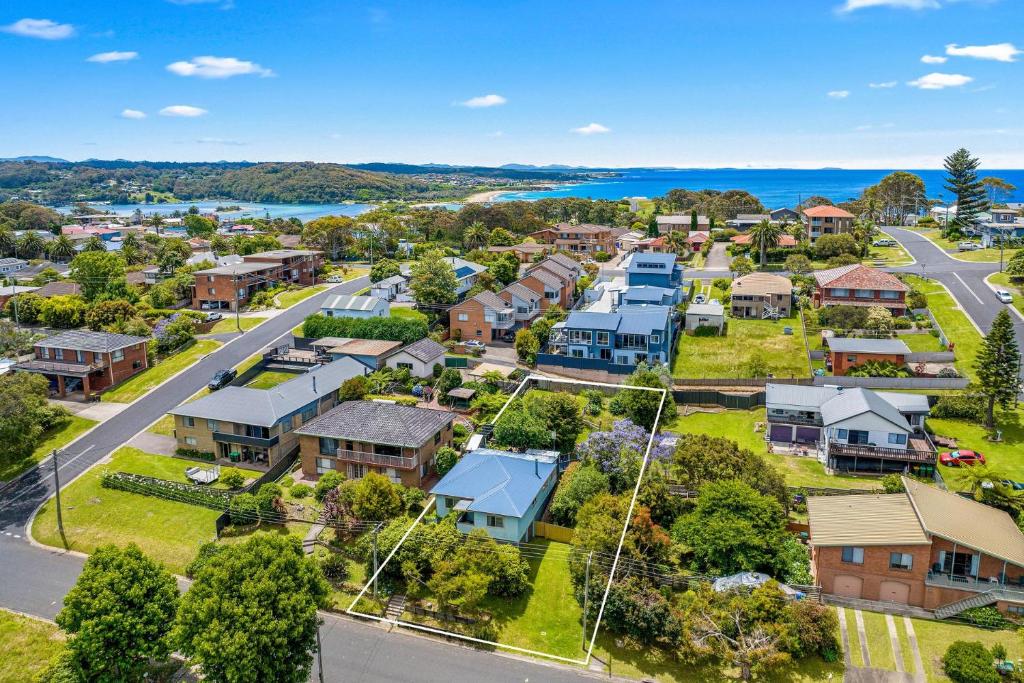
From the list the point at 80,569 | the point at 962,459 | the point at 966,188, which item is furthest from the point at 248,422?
the point at 966,188

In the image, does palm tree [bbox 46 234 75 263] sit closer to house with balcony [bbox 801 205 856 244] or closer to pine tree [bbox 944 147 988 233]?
house with balcony [bbox 801 205 856 244]

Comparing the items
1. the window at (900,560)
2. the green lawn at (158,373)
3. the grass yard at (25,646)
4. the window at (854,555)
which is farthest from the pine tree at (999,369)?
the green lawn at (158,373)

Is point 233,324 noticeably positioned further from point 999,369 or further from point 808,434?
point 999,369

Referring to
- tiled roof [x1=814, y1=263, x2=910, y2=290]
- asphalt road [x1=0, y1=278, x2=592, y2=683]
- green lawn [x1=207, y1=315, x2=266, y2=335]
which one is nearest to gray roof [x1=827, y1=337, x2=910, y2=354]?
tiled roof [x1=814, y1=263, x2=910, y2=290]

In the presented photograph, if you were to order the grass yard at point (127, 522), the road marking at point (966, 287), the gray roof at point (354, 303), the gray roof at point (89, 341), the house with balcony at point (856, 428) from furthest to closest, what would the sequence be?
the road marking at point (966, 287), the gray roof at point (354, 303), the gray roof at point (89, 341), the house with balcony at point (856, 428), the grass yard at point (127, 522)

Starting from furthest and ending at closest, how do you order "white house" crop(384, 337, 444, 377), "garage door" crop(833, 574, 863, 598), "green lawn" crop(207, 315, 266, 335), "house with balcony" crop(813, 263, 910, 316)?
"green lawn" crop(207, 315, 266, 335) → "house with balcony" crop(813, 263, 910, 316) → "white house" crop(384, 337, 444, 377) → "garage door" crop(833, 574, 863, 598)

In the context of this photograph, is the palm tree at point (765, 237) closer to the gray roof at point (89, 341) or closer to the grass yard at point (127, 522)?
the gray roof at point (89, 341)

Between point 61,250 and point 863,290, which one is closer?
point 863,290
